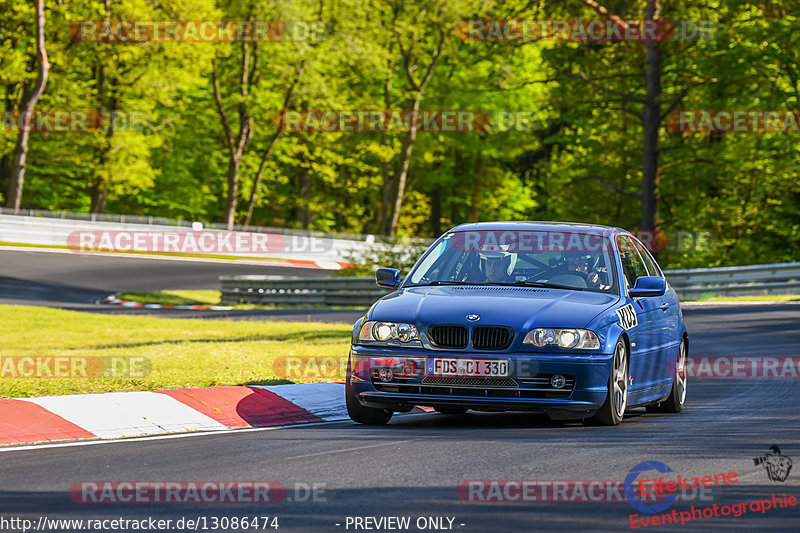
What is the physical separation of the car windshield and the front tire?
2.37ft

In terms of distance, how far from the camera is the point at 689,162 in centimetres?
3647

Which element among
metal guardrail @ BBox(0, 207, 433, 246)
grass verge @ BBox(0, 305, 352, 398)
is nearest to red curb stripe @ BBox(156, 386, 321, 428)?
grass verge @ BBox(0, 305, 352, 398)

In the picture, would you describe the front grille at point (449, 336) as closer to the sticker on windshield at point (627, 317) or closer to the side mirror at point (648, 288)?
the sticker on windshield at point (627, 317)

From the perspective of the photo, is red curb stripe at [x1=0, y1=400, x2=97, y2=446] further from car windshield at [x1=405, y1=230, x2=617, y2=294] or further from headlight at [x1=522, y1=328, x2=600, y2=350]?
headlight at [x1=522, y1=328, x2=600, y2=350]

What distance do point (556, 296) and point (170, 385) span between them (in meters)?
3.87

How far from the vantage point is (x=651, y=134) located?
32.8 meters

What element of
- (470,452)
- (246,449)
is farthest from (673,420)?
(246,449)

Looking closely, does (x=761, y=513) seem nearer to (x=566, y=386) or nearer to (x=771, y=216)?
(x=566, y=386)

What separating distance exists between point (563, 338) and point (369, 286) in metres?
21.4

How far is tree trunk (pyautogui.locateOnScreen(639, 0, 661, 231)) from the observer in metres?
32.0

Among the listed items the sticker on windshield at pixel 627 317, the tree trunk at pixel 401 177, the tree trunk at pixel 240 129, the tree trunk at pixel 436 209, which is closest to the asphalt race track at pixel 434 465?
the sticker on windshield at pixel 627 317

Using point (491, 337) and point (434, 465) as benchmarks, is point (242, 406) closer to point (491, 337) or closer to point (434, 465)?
point (491, 337)

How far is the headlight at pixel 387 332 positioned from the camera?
8.93m

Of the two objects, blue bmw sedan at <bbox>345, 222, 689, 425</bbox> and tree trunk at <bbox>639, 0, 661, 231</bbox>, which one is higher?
tree trunk at <bbox>639, 0, 661, 231</bbox>
